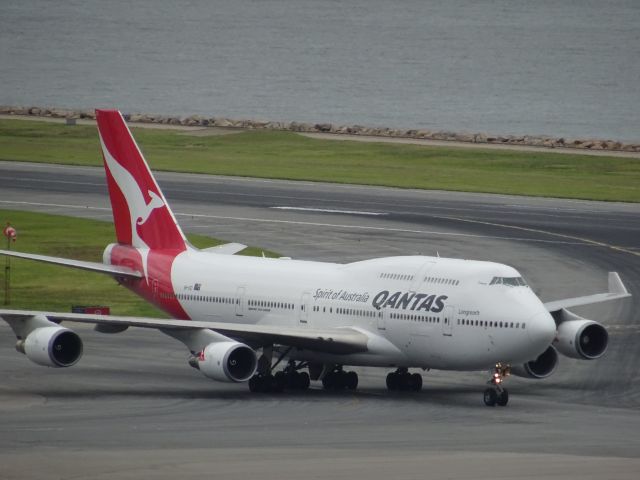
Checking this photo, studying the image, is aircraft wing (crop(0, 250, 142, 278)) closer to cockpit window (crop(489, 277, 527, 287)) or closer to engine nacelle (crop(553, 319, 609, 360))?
cockpit window (crop(489, 277, 527, 287))

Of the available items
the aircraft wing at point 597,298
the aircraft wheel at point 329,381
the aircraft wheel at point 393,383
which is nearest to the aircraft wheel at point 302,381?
the aircraft wheel at point 329,381

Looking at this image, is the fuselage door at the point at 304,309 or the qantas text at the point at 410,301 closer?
the qantas text at the point at 410,301

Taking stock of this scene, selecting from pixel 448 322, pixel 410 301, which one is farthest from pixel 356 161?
pixel 448 322

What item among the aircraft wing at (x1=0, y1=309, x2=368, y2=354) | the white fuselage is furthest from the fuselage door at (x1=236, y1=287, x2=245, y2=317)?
the aircraft wing at (x1=0, y1=309, x2=368, y2=354)

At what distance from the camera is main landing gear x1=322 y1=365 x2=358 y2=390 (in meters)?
49.3

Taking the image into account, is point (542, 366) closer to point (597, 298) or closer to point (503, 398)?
point (503, 398)

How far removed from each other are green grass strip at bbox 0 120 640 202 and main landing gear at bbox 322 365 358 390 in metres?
60.7

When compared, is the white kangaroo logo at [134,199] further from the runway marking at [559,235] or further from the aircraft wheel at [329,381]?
the runway marking at [559,235]

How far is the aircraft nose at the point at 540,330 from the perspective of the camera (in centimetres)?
4409

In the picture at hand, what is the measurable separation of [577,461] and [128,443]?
1117cm

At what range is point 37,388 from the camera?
48062 millimetres

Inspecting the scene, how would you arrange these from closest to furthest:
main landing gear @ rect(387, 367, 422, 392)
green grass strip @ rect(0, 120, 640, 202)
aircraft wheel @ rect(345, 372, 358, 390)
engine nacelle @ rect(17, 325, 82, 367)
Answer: engine nacelle @ rect(17, 325, 82, 367), main landing gear @ rect(387, 367, 422, 392), aircraft wheel @ rect(345, 372, 358, 390), green grass strip @ rect(0, 120, 640, 202)

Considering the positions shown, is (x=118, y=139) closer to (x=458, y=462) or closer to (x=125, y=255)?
(x=125, y=255)

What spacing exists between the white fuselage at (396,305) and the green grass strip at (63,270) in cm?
1327
